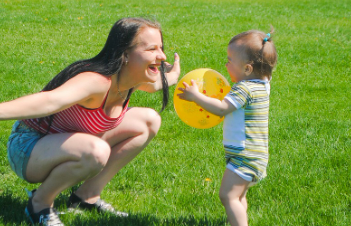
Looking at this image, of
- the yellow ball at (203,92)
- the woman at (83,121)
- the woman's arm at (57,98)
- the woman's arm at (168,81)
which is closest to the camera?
the woman's arm at (57,98)

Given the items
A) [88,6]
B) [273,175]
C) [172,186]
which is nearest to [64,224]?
[172,186]

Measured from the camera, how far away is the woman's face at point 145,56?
2.95 meters

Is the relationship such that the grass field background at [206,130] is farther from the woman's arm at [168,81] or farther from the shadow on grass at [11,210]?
the woman's arm at [168,81]

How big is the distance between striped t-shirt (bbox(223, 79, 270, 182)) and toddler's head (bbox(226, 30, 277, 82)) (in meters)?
0.06

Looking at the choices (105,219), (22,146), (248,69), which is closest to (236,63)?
(248,69)

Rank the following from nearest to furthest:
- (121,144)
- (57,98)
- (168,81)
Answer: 1. (57,98)
2. (121,144)
3. (168,81)

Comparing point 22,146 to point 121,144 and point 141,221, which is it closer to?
point 121,144

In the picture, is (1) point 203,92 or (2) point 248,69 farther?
(1) point 203,92

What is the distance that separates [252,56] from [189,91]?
0.44 meters

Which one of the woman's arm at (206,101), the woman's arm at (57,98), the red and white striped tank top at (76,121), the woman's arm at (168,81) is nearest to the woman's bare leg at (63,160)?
the red and white striped tank top at (76,121)

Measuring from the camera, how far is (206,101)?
2.80 meters

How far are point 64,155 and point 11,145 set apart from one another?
0.46 metres

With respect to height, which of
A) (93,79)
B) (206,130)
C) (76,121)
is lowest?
(206,130)

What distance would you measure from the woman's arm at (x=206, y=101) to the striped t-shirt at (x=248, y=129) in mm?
46
